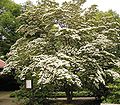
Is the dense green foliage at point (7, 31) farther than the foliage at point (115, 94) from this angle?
Yes

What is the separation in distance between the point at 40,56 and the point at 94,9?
3.42 metres

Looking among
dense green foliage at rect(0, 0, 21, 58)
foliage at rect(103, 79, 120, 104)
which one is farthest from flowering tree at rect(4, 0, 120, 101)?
dense green foliage at rect(0, 0, 21, 58)

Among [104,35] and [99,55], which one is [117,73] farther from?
[104,35]

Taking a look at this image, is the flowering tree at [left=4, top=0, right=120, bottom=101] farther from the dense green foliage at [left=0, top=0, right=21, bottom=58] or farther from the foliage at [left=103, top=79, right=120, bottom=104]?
the dense green foliage at [left=0, top=0, right=21, bottom=58]

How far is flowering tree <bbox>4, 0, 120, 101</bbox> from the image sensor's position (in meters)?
11.7

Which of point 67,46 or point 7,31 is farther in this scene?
point 7,31

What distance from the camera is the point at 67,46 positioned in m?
12.6

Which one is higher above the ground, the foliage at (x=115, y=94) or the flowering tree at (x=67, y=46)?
the flowering tree at (x=67, y=46)

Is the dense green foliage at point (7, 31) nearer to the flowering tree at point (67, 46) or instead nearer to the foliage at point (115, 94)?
the flowering tree at point (67, 46)

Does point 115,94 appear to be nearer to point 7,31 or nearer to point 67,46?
point 67,46

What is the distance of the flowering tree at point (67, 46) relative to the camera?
38.4 ft

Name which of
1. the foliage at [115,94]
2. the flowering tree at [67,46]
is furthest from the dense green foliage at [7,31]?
the foliage at [115,94]

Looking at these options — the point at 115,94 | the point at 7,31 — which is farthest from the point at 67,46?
the point at 7,31

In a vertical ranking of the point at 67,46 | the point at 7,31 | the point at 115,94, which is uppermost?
the point at 7,31
